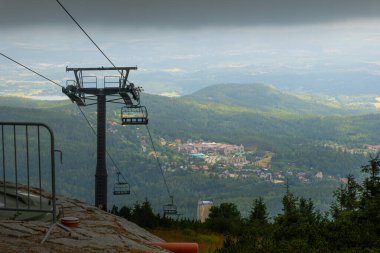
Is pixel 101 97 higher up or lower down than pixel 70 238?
higher up

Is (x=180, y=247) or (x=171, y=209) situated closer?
(x=180, y=247)

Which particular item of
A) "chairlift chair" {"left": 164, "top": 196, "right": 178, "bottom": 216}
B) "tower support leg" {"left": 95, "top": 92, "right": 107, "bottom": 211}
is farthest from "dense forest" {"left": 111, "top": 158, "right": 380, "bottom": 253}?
"chairlift chair" {"left": 164, "top": 196, "right": 178, "bottom": 216}

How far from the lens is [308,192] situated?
16838 cm

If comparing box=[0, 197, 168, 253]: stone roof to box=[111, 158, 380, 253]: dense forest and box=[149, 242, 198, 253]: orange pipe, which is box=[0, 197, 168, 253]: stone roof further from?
box=[111, 158, 380, 253]: dense forest

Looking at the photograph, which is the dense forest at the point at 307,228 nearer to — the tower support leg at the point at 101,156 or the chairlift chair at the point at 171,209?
the tower support leg at the point at 101,156

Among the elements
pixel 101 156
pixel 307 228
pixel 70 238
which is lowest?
pixel 307 228

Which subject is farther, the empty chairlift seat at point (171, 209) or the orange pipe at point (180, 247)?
the empty chairlift seat at point (171, 209)

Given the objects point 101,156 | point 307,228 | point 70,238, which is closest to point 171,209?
point 101,156

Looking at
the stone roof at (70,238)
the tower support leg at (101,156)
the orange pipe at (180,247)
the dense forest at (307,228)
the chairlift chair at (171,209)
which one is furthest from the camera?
the chairlift chair at (171,209)

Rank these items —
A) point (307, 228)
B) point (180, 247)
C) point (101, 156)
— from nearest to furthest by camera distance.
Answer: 1. point (180, 247)
2. point (307, 228)
3. point (101, 156)

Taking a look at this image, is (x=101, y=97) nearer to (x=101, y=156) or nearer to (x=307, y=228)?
(x=101, y=156)

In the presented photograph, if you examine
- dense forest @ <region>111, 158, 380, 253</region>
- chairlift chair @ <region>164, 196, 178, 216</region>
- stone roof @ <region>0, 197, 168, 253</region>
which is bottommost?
chairlift chair @ <region>164, 196, 178, 216</region>

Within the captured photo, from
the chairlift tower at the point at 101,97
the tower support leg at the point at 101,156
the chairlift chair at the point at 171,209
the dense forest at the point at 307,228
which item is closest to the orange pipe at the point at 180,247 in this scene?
the dense forest at the point at 307,228

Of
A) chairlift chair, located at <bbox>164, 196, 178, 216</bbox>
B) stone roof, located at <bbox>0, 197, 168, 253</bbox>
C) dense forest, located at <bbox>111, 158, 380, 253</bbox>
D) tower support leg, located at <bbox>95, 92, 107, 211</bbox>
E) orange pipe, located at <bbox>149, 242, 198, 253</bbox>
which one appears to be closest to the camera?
stone roof, located at <bbox>0, 197, 168, 253</bbox>
